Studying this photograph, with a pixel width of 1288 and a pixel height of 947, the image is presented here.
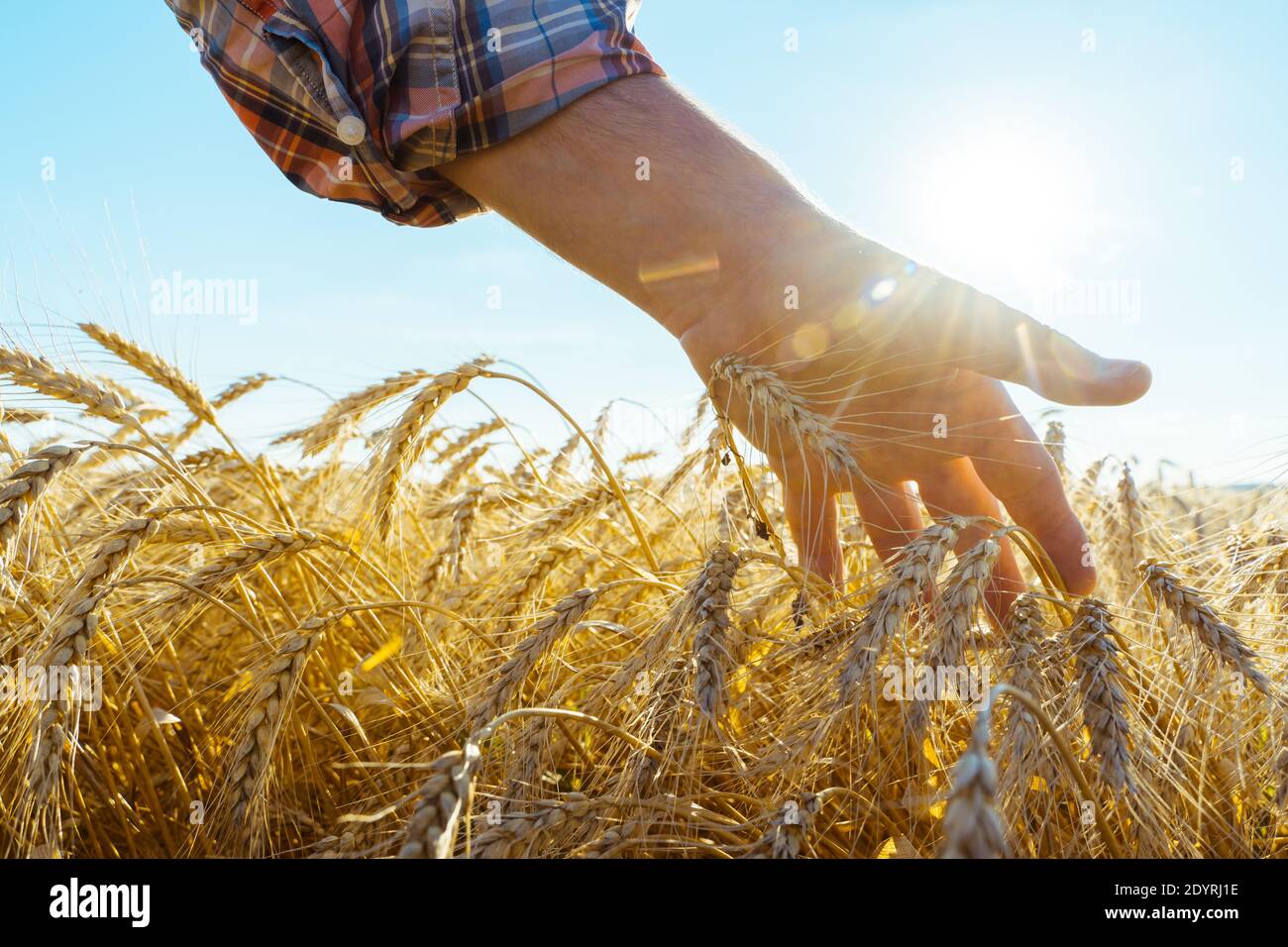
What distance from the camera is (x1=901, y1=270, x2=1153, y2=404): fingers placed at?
1.59 m

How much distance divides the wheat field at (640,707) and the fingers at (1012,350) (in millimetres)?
308

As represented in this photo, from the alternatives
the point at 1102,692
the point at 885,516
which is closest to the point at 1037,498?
the point at 885,516

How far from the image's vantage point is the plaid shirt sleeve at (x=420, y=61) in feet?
5.77

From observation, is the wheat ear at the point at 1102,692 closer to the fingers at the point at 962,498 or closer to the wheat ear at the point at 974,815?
the fingers at the point at 962,498

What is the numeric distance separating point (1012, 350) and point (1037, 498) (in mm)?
417

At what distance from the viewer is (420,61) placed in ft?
5.86

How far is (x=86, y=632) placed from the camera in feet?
4.10

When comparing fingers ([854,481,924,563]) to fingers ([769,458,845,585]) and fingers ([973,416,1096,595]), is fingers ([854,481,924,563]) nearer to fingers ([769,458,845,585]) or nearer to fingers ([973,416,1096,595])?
fingers ([769,458,845,585])

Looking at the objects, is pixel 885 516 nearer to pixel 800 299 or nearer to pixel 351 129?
pixel 800 299

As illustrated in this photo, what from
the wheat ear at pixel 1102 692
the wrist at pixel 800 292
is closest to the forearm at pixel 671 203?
the wrist at pixel 800 292

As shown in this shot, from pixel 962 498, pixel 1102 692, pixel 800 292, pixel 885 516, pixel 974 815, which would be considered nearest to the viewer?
pixel 974 815
